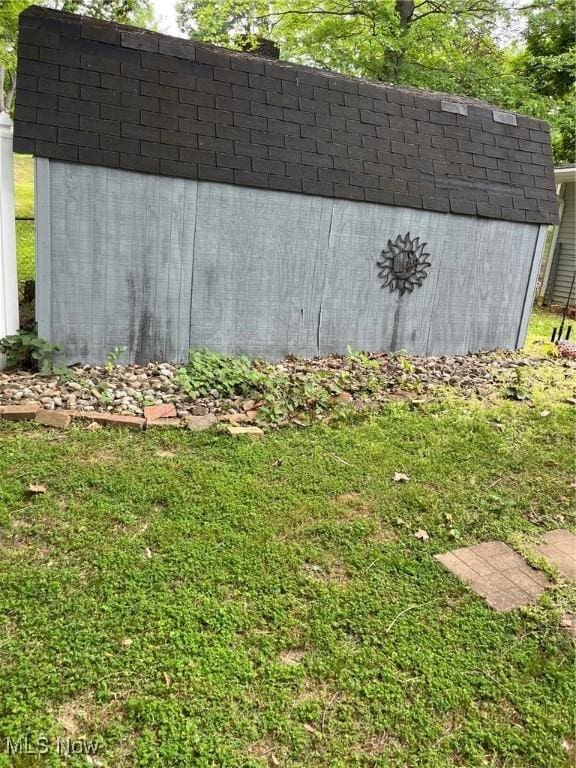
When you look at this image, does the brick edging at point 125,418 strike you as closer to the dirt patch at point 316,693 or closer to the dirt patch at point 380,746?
the dirt patch at point 316,693

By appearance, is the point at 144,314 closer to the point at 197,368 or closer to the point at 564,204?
the point at 197,368

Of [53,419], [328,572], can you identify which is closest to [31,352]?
[53,419]

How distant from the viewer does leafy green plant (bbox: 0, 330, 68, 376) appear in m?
4.38

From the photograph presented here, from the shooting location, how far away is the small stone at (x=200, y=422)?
380 cm

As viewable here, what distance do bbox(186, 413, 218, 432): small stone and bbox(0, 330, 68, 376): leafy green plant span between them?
1.28 metres

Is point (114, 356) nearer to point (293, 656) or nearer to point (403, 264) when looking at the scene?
point (403, 264)

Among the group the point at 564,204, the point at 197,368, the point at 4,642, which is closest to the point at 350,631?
the point at 4,642

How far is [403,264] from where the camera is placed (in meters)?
5.71

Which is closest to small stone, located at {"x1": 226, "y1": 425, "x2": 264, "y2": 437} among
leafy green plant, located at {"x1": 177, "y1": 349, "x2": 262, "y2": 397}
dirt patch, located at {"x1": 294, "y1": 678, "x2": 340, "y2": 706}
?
leafy green plant, located at {"x1": 177, "y1": 349, "x2": 262, "y2": 397}

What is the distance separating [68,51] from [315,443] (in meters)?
3.83

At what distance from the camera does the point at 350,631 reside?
212 cm

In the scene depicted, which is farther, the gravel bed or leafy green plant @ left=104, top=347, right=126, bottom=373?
leafy green plant @ left=104, top=347, right=126, bottom=373

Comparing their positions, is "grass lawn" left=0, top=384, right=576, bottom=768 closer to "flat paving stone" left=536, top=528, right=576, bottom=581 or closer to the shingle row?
"flat paving stone" left=536, top=528, right=576, bottom=581

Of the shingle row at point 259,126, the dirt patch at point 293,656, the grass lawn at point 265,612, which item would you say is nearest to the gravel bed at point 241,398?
the grass lawn at point 265,612
